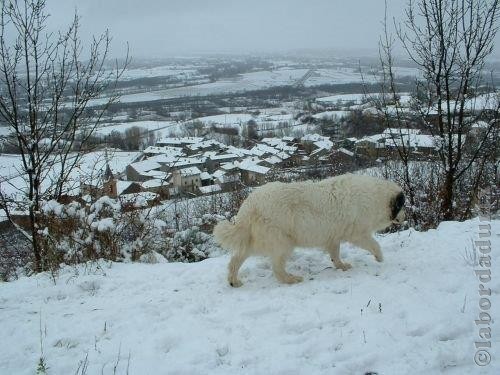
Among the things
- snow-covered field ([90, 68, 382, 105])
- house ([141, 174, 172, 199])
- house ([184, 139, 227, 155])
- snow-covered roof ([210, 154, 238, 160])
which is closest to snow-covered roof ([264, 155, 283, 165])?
snow-covered roof ([210, 154, 238, 160])

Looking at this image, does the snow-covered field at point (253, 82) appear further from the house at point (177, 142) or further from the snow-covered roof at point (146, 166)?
the snow-covered roof at point (146, 166)

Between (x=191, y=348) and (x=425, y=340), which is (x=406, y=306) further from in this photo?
(x=191, y=348)

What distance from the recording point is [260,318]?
4.20m

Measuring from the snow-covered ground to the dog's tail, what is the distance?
1.71 feet

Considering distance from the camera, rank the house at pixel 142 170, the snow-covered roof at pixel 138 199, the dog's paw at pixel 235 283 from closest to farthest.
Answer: the dog's paw at pixel 235 283
the snow-covered roof at pixel 138 199
the house at pixel 142 170

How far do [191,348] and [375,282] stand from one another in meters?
2.43

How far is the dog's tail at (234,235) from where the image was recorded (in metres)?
5.48

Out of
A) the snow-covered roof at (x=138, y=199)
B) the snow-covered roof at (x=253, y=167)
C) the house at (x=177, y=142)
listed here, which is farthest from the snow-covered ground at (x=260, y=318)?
the house at (x=177, y=142)

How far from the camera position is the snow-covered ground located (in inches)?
130

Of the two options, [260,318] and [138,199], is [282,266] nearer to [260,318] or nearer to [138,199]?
[260,318]

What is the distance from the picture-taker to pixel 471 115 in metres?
9.31

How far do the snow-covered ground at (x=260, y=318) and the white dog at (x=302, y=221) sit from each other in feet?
1.27

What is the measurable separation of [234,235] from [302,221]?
0.96m

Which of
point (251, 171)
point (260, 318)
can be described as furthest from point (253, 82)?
point (260, 318)
